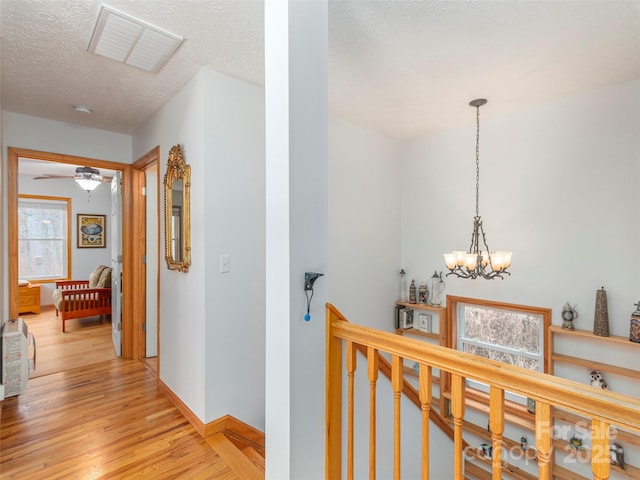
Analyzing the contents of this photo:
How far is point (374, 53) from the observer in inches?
81.7

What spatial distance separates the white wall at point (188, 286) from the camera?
2.21m

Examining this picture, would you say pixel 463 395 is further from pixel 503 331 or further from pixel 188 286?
pixel 503 331

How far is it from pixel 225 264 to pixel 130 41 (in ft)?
4.90

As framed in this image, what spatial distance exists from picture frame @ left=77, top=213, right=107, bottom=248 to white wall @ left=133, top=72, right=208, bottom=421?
501cm

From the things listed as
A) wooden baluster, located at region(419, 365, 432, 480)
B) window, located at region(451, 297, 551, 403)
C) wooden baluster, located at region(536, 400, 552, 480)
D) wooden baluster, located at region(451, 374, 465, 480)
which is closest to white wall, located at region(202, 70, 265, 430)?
wooden baluster, located at region(419, 365, 432, 480)

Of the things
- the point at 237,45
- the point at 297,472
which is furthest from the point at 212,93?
the point at 297,472

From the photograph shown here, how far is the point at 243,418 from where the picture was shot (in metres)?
2.37

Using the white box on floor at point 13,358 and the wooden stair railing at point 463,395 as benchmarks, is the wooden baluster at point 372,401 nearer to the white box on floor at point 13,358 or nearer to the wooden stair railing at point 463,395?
the wooden stair railing at point 463,395

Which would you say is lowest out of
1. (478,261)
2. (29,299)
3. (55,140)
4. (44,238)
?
(29,299)

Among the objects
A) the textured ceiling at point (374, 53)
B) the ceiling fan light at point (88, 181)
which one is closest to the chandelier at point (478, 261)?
the textured ceiling at point (374, 53)

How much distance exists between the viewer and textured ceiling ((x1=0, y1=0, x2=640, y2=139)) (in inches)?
66.0

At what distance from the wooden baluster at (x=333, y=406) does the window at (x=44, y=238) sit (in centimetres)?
724

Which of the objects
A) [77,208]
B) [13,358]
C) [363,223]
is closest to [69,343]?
[13,358]

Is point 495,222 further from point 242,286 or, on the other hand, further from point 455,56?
point 242,286
